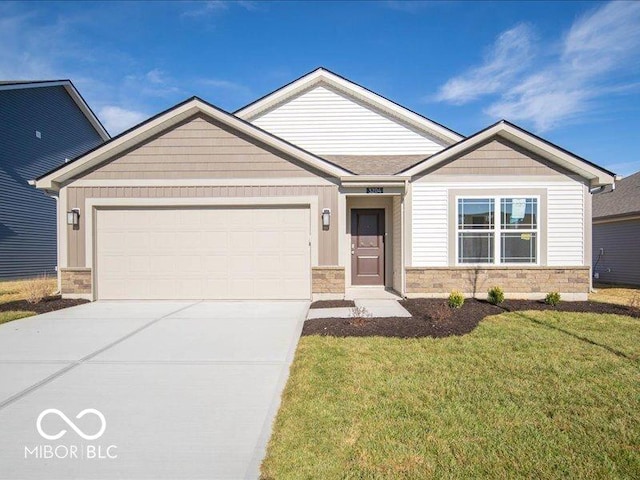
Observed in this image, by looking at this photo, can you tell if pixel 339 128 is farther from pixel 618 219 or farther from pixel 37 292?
pixel 618 219

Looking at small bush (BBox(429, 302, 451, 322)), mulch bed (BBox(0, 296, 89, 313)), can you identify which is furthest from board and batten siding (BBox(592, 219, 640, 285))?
mulch bed (BBox(0, 296, 89, 313))

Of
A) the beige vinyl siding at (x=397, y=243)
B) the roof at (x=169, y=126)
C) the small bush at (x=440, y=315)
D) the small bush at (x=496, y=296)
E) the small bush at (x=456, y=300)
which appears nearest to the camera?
the small bush at (x=440, y=315)

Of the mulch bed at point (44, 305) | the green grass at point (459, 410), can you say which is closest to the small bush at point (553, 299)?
the green grass at point (459, 410)

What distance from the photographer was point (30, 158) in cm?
1667

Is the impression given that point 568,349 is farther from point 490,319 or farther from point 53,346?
point 53,346

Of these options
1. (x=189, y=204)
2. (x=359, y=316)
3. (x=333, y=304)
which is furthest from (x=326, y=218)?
(x=189, y=204)

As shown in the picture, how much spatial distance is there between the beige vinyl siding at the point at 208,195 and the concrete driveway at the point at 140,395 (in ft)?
8.54

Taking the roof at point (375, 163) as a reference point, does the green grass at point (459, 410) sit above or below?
below

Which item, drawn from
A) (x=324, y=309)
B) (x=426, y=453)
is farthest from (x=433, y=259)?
(x=426, y=453)

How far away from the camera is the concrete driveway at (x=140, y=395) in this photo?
283 centimetres

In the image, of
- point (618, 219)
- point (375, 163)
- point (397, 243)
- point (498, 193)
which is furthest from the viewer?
point (618, 219)

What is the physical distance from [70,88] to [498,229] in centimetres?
2056

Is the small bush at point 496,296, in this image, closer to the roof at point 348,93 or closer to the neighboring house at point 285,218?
the neighboring house at point 285,218

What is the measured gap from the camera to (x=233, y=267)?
30.6 feet
